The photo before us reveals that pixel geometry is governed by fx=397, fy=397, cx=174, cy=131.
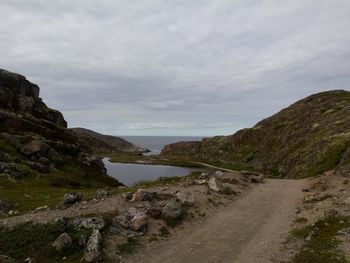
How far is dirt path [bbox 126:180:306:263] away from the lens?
Answer: 2422 centimetres

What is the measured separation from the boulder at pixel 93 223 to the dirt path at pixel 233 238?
364 cm

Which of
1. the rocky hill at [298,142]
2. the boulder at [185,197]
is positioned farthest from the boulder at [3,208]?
the rocky hill at [298,142]

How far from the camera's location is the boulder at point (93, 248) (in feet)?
75.9

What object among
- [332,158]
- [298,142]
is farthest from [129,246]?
[298,142]

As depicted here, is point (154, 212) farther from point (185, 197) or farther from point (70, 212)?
point (70, 212)

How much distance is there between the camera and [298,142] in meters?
130

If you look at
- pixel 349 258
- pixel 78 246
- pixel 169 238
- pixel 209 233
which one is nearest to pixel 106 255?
pixel 78 246

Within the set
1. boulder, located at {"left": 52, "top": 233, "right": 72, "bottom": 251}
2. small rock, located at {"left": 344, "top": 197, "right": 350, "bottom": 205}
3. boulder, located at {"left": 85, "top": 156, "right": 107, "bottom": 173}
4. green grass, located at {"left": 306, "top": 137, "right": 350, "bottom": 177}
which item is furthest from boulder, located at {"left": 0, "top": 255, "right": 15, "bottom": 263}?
green grass, located at {"left": 306, "top": 137, "right": 350, "bottom": 177}

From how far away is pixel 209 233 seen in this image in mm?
29266

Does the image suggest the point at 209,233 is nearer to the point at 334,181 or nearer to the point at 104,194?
the point at 104,194

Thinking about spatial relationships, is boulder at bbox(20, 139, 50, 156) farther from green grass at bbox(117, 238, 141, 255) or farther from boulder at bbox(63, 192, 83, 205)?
green grass at bbox(117, 238, 141, 255)

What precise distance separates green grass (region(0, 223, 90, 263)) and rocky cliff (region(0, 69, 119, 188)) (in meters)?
25.0

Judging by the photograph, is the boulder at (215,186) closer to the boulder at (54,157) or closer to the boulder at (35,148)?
the boulder at (35,148)

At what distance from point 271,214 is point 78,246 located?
18.8 metres
